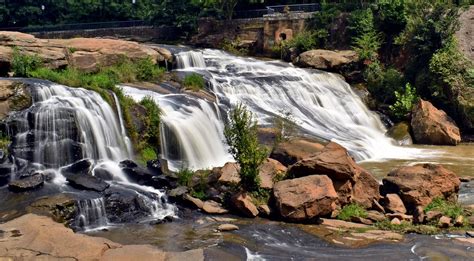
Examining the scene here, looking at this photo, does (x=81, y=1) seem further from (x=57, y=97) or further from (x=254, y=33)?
(x=57, y=97)

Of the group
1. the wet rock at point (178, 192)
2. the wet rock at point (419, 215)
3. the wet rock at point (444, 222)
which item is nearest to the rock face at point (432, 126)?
the wet rock at point (419, 215)

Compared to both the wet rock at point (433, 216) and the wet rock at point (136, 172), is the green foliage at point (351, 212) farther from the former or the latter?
the wet rock at point (136, 172)

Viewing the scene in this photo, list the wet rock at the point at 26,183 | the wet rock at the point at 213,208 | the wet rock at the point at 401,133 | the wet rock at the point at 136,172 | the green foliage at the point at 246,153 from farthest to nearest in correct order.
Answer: the wet rock at the point at 401,133, the wet rock at the point at 136,172, the wet rock at the point at 26,183, the green foliage at the point at 246,153, the wet rock at the point at 213,208

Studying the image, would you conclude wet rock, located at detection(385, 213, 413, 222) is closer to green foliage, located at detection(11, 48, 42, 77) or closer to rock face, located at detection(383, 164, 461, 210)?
rock face, located at detection(383, 164, 461, 210)

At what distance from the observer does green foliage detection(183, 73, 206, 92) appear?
24013 millimetres

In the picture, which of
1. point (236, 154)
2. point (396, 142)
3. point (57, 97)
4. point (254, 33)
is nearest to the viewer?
point (236, 154)

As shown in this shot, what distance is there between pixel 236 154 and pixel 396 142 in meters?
12.0

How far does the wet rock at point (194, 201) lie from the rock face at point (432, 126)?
13438 mm

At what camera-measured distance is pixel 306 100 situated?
87.6ft

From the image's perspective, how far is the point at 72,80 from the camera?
2064 cm

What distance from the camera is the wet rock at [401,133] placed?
950 inches

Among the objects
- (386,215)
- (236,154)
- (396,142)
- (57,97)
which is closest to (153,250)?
(236,154)

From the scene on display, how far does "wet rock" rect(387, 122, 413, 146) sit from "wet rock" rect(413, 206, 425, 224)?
1092 centimetres

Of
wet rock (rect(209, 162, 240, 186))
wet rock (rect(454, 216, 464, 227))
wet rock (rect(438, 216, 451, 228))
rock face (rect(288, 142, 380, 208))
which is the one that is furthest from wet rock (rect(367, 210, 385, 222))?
wet rock (rect(209, 162, 240, 186))
